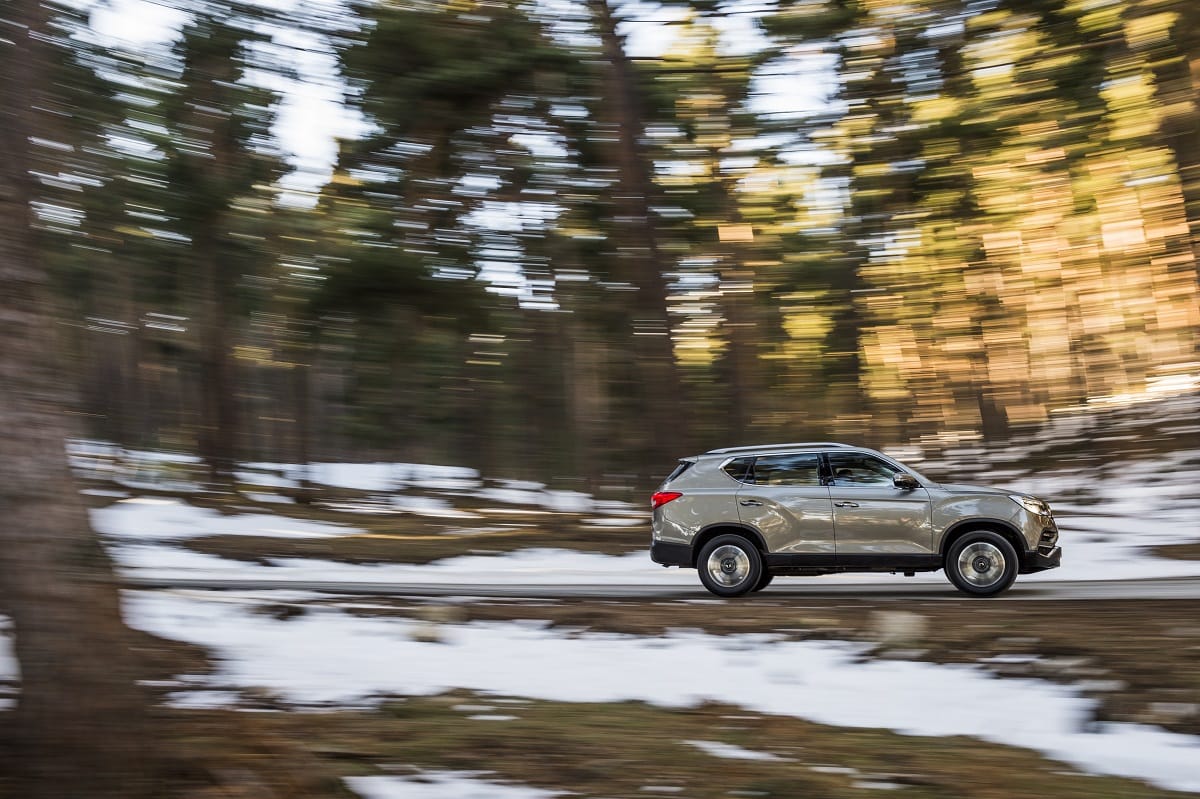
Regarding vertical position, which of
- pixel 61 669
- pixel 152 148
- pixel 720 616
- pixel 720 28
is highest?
pixel 720 28

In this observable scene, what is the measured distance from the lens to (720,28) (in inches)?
927

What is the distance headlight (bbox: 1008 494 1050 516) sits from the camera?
42.4 ft

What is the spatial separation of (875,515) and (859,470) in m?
0.55

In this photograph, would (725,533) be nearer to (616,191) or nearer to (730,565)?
(730,565)

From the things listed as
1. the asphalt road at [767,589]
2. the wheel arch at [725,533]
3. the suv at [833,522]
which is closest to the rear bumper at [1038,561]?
the suv at [833,522]

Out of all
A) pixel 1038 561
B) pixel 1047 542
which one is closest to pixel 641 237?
pixel 1047 542

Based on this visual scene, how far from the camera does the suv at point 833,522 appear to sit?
13.1 m

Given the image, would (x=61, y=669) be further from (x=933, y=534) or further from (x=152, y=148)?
(x=152, y=148)

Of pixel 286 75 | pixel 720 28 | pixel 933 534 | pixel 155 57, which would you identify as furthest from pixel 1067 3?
pixel 155 57

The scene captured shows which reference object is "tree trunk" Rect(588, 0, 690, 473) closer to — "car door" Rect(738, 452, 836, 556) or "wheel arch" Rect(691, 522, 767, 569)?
"wheel arch" Rect(691, 522, 767, 569)

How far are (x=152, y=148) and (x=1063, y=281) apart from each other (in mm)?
25015

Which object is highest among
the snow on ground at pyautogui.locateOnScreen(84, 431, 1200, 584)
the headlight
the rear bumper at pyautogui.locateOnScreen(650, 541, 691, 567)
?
the headlight

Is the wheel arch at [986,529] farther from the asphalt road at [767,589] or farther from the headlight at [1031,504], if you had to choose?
the asphalt road at [767,589]

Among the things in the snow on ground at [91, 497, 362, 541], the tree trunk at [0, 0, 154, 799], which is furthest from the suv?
the snow on ground at [91, 497, 362, 541]
